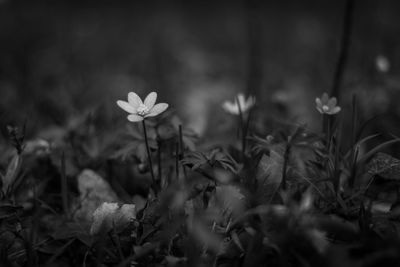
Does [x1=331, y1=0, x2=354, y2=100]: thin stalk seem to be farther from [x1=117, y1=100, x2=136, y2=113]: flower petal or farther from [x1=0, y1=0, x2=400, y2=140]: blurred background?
[x1=117, y1=100, x2=136, y2=113]: flower petal

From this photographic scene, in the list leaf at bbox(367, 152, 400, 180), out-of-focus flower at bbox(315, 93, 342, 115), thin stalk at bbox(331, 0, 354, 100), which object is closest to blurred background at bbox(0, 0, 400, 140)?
thin stalk at bbox(331, 0, 354, 100)

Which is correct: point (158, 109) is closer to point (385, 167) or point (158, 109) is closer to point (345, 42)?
point (385, 167)

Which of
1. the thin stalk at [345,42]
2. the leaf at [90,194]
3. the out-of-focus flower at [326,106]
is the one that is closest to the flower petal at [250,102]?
the out-of-focus flower at [326,106]

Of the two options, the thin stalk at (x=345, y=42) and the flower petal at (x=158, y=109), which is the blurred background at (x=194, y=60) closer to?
the thin stalk at (x=345, y=42)

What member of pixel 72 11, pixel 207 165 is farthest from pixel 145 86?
pixel 72 11

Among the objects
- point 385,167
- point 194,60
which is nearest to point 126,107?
point 385,167
